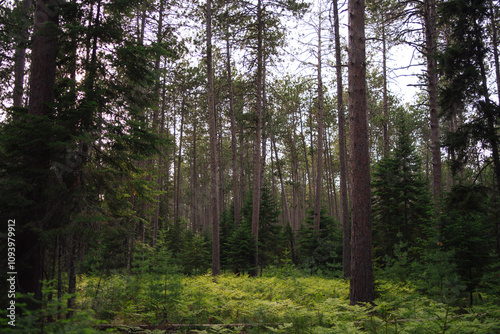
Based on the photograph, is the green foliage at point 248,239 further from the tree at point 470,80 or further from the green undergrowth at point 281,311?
the tree at point 470,80

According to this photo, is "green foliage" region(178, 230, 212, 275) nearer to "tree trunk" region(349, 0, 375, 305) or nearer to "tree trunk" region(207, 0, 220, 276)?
"tree trunk" region(207, 0, 220, 276)

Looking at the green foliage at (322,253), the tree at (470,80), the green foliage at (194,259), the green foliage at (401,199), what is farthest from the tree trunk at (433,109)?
the green foliage at (194,259)

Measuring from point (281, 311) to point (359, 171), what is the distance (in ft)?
10.7

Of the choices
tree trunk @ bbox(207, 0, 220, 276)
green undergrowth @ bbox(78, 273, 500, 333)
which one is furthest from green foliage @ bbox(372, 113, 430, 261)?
tree trunk @ bbox(207, 0, 220, 276)

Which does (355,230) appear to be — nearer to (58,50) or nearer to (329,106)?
(58,50)

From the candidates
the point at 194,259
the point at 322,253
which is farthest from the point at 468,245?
the point at 194,259

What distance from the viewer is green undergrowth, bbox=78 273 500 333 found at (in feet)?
12.5

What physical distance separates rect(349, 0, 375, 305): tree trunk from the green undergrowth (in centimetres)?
46

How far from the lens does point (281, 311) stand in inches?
203

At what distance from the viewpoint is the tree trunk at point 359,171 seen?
18.6 ft

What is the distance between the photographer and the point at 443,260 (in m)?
6.80

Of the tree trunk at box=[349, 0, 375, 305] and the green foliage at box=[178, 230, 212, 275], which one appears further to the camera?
the green foliage at box=[178, 230, 212, 275]

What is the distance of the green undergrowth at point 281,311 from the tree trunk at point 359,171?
18.1 inches

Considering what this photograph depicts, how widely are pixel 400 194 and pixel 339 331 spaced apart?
10.9 metres
